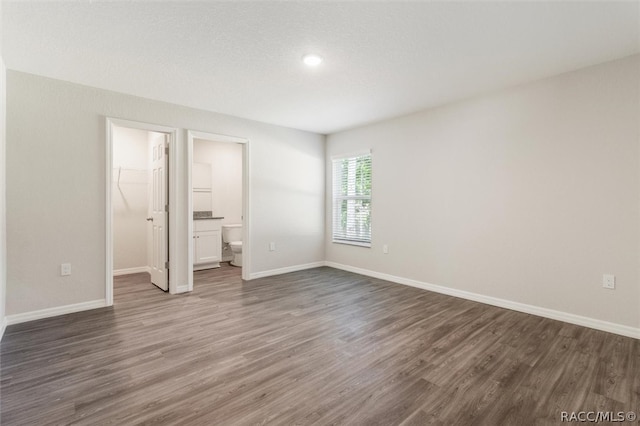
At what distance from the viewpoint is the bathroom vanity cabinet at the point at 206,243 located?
5.18m

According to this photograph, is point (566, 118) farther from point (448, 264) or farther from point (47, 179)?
point (47, 179)

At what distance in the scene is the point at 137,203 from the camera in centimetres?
507

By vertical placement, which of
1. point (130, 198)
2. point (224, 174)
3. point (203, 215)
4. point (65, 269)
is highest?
point (224, 174)

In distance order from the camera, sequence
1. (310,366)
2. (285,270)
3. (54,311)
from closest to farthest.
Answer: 1. (310,366)
2. (54,311)
3. (285,270)

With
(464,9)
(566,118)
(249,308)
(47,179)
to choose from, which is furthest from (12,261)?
(566,118)

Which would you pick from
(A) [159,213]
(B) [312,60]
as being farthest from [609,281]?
(A) [159,213]

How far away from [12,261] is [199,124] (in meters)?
2.40

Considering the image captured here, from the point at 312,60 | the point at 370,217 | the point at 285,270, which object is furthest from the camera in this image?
the point at 285,270

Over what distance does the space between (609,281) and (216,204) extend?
5.78m

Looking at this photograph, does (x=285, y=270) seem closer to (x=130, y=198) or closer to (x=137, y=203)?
(x=137, y=203)

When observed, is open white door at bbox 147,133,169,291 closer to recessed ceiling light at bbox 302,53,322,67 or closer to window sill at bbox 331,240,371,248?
recessed ceiling light at bbox 302,53,322,67

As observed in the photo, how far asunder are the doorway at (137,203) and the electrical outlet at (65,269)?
1.03 m

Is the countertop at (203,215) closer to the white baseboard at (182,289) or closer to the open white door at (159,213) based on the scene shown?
the open white door at (159,213)

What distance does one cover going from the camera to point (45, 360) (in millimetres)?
2193
